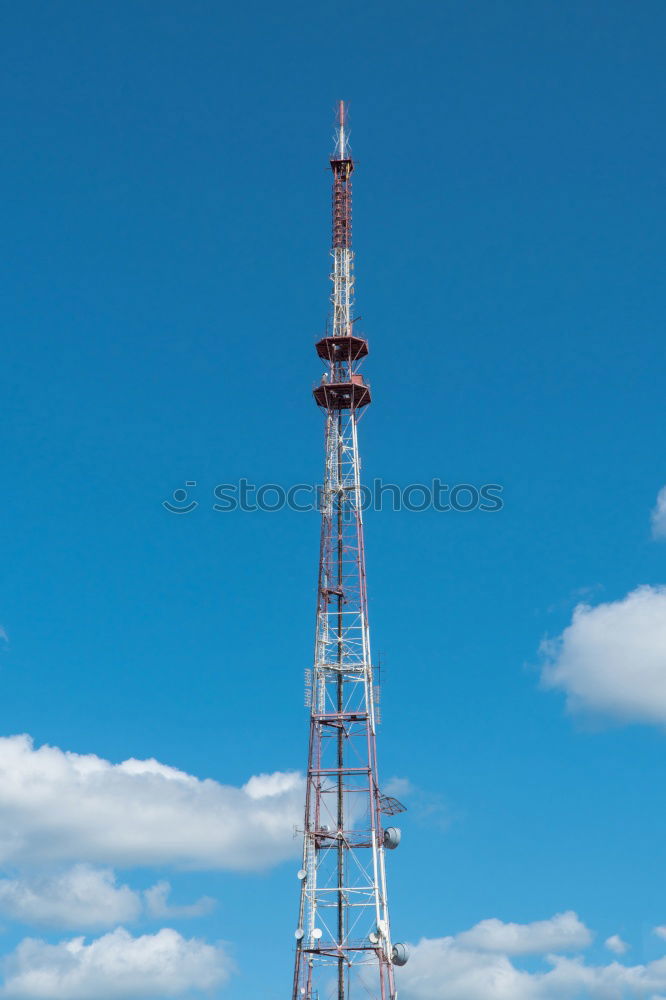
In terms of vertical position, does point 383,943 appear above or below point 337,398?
below

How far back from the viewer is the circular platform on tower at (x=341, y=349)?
11475cm

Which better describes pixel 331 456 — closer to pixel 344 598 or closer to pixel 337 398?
pixel 337 398

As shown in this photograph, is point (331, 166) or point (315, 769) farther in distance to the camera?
point (331, 166)

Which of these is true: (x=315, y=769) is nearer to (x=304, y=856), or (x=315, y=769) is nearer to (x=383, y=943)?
(x=304, y=856)

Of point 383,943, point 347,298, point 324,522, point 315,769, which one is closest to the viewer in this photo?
point 383,943

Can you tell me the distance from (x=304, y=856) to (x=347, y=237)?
5781 centimetres

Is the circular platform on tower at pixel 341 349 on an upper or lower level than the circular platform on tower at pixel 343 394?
upper

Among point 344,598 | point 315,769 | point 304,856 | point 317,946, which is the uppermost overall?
point 344,598

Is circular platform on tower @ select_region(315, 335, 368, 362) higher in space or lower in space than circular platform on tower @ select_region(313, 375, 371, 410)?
higher

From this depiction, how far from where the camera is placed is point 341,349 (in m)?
115

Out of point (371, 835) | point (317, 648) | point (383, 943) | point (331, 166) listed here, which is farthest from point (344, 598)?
point (331, 166)

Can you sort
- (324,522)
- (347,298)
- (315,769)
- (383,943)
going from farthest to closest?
(347,298) → (324,522) → (315,769) → (383,943)

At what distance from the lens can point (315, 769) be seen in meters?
103

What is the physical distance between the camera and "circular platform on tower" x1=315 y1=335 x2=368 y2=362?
114750 mm
